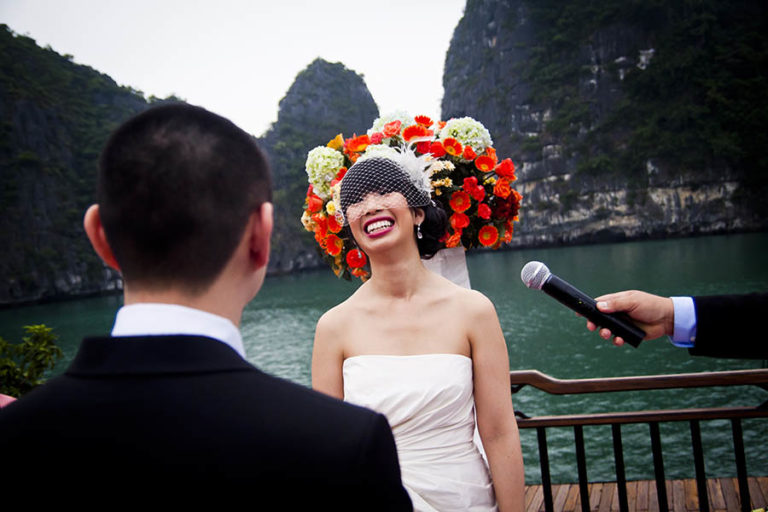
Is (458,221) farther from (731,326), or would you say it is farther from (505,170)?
(731,326)

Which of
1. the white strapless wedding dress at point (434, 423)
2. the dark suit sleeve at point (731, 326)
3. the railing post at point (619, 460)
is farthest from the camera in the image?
the railing post at point (619, 460)

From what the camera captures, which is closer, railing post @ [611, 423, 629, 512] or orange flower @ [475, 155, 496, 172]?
railing post @ [611, 423, 629, 512]

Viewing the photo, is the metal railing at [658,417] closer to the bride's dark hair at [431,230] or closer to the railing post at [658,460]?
the railing post at [658,460]

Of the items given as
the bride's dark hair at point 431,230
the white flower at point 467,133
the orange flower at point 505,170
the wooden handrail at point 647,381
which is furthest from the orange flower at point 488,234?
the wooden handrail at point 647,381

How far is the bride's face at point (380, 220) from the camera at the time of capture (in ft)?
7.41

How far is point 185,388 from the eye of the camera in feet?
2.37

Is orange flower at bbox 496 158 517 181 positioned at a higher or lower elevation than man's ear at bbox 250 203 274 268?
higher

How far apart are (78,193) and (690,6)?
91528 mm

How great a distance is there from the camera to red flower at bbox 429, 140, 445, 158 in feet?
9.48

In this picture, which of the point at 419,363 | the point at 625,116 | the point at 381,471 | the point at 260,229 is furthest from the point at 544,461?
the point at 625,116

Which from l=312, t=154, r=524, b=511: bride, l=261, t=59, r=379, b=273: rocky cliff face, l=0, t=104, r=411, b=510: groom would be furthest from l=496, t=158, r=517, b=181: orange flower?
l=261, t=59, r=379, b=273: rocky cliff face

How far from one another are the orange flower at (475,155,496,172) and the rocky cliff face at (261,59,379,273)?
7988 cm

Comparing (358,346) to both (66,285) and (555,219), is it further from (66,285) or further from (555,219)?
(555,219)

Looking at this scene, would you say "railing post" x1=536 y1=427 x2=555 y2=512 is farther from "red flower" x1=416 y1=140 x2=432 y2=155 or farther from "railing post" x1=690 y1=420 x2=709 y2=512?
"red flower" x1=416 y1=140 x2=432 y2=155
